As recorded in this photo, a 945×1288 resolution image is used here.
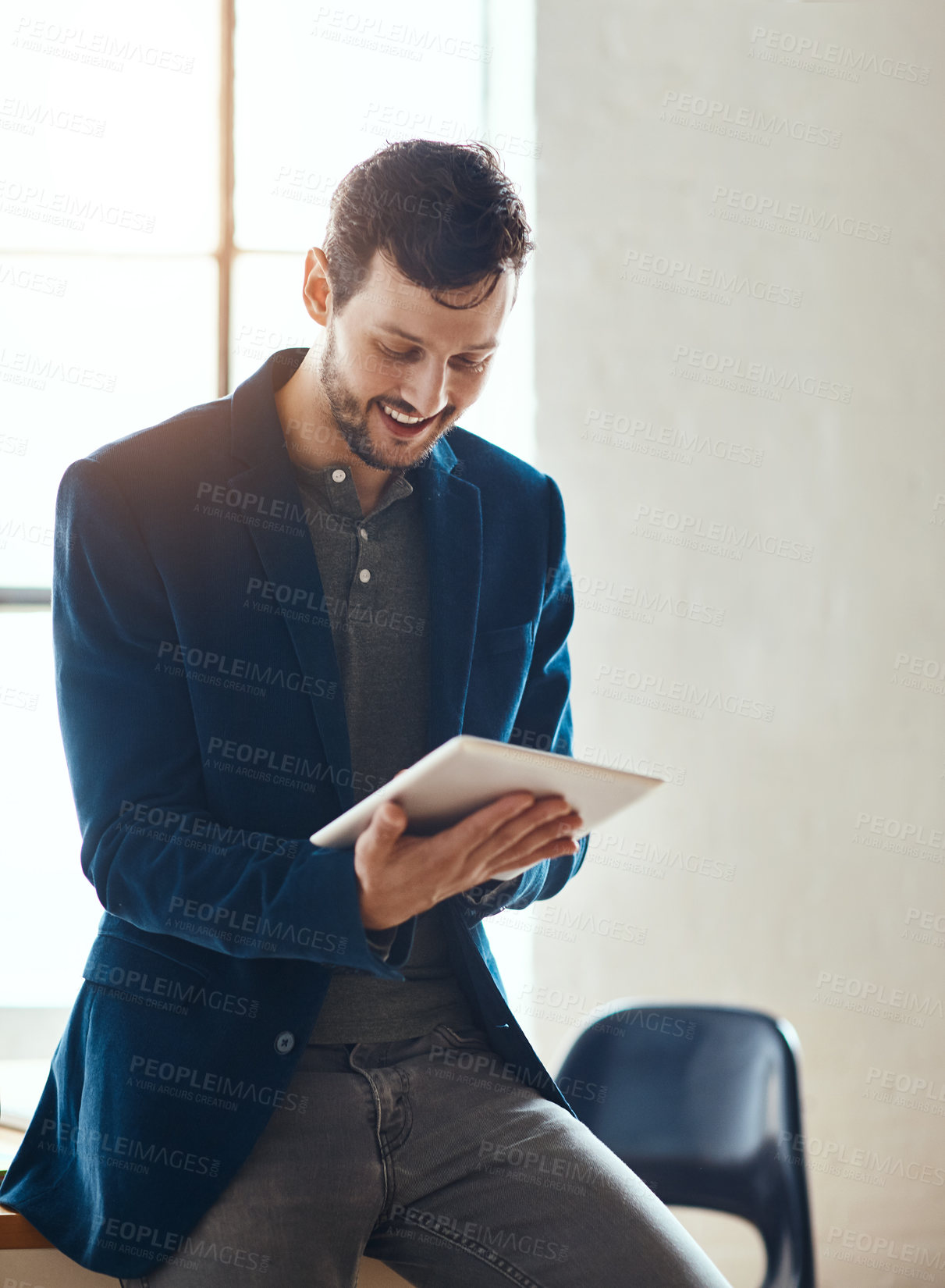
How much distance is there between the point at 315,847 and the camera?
3.42 feet

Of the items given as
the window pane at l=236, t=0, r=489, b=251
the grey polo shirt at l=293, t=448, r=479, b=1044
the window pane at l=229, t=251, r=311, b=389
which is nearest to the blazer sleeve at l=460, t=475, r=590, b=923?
the grey polo shirt at l=293, t=448, r=479, b=1044

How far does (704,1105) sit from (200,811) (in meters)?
1.07

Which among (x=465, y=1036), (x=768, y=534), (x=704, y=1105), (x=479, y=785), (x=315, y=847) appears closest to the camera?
(x=479, y=785)

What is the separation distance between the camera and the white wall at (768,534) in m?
2.53

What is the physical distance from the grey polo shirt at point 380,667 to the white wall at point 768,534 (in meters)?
1.27

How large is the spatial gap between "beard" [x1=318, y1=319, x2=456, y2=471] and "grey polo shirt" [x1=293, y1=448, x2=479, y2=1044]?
39mm

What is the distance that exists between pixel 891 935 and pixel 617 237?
69.9 inches

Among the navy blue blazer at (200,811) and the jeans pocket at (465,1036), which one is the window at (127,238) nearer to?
the navy blue blazer at (200,811)

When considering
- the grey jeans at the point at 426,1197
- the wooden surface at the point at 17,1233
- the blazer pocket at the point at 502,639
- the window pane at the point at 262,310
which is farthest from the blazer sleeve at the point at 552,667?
the window pane at the point at 262,310

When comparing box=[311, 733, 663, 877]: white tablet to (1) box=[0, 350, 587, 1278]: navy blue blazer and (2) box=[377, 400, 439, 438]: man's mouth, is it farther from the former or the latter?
(2) box=[377, 400, 439, 438]: man's mouth

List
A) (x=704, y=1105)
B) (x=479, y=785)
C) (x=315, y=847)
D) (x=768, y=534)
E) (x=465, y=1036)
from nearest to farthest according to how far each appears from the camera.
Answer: (x=479, y=785), (x=315, y=847), (x=465, y=1036), (x=704, y=1105), (x=768, y=534)

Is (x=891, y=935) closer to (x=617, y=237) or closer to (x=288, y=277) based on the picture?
(x=617, y=237)

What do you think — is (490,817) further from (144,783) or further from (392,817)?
(144,783)

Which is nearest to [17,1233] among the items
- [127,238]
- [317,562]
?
[317,562]
